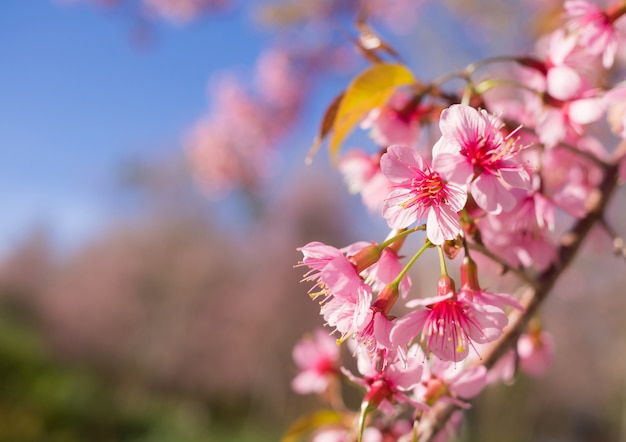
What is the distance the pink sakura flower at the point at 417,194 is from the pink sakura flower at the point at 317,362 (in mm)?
353

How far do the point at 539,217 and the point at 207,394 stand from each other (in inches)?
418

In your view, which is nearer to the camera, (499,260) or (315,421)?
(499,260)

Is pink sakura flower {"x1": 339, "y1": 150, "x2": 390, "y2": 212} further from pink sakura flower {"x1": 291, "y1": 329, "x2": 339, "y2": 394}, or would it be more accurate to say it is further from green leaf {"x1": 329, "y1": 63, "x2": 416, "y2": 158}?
pink sakura flower {"x1": 291, "y1": 329, "x2": 339, "y2": 394}

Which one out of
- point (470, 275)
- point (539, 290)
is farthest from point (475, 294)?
point (539, 290)

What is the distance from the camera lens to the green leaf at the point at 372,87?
1.84 feet

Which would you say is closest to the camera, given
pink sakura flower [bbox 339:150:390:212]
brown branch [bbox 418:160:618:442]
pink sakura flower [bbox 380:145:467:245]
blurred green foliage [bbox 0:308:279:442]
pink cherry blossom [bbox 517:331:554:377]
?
pink sakura flower [bbox 380:145:467:245]

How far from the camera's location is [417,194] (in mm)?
421

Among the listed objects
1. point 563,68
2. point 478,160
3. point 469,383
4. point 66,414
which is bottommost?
point 469,383

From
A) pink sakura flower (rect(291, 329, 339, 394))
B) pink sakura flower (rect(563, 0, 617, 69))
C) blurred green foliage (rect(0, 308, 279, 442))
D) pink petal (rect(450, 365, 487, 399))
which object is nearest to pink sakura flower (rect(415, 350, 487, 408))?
pink petal (rect(450, 365, 487, 399))

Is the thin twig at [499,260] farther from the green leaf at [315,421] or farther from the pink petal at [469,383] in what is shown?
the green leaf at [315,421]

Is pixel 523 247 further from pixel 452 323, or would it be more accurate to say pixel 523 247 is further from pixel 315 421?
pixel 315 421

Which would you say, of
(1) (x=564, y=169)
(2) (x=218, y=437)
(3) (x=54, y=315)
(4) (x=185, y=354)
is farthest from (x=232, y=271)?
(1) (x=564, y=169)

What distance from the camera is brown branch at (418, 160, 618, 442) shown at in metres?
0.50

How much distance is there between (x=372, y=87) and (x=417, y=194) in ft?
0.61
